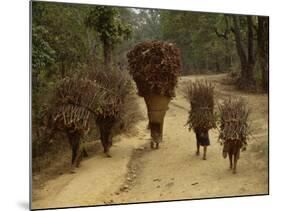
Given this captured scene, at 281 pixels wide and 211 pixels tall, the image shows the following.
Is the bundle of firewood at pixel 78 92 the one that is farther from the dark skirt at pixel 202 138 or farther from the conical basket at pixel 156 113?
the dark skirt at pixel 202 138

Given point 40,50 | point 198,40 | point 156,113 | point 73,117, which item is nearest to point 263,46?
point 198,40

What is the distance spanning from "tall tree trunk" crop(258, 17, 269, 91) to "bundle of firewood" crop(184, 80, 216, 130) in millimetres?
646

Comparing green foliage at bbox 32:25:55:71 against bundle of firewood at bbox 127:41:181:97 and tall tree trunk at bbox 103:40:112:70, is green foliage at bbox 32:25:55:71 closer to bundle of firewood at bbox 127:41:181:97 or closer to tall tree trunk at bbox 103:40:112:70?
tall tree trunk at bbox 103:40:112:70

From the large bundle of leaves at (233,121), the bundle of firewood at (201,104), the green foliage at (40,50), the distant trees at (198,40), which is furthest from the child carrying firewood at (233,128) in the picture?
the green foliage at (40,50)

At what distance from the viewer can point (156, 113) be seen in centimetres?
471

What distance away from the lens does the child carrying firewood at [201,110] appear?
472 centimetres

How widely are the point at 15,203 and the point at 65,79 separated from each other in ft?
3.96

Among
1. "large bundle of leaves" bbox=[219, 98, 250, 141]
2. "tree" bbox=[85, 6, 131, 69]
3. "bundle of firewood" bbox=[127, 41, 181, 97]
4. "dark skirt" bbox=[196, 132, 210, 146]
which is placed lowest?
"dark skirt" bbox=[196, 132, 210, 146]

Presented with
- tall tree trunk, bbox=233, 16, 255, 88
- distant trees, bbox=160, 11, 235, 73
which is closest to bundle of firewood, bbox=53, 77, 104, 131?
distant trees, bbox=160, 11, 235, 73

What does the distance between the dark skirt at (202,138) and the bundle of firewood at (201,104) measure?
0.22 ft

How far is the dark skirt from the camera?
4.76 metres

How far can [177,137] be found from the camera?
472 centimetres

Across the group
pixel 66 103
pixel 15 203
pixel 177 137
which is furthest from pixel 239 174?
pixel 15 203

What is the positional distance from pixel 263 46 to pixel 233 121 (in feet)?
2.99
